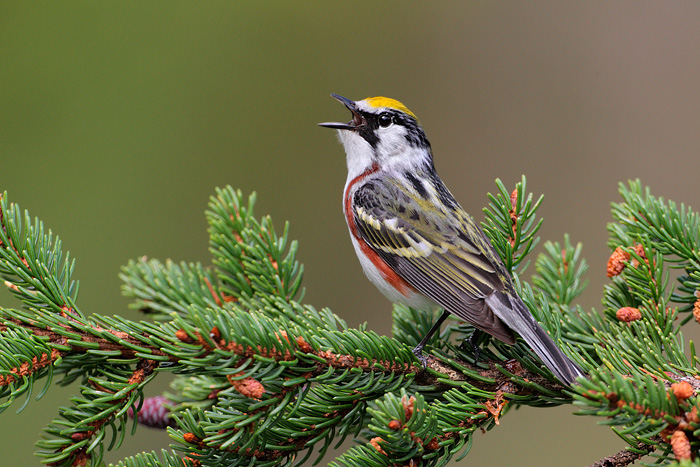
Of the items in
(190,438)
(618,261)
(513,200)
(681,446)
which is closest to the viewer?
(681,446)

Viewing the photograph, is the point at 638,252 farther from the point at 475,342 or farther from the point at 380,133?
the point at 380,133

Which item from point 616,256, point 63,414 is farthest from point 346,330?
point 616,256

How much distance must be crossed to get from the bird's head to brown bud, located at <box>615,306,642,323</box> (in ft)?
6.10

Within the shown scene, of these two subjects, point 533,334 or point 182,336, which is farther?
point 533,334

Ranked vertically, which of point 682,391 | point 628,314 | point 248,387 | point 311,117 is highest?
point 311,117

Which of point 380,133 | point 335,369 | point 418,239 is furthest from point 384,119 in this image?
point 335,369

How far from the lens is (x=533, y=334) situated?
228cm

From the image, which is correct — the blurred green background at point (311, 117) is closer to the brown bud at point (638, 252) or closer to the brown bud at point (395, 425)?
the brown bud at point (638, 252)

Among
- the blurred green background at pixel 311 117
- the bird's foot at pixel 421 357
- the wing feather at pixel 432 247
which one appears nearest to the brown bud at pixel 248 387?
the bird's foot at pixel 421 357

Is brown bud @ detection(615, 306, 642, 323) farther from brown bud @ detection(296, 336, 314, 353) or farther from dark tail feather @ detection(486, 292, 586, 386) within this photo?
brown bud @ detection(296, 336, 314, 353)

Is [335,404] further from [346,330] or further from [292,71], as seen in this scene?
[292,71]

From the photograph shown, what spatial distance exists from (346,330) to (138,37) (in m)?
4.41

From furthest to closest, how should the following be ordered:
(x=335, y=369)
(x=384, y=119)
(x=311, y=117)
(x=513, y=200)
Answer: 1. (x=311, y=117)
2. (x=384, y=119)
3. (x=513, y=200)
4. (x=335, y=369)

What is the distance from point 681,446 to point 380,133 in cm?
278
